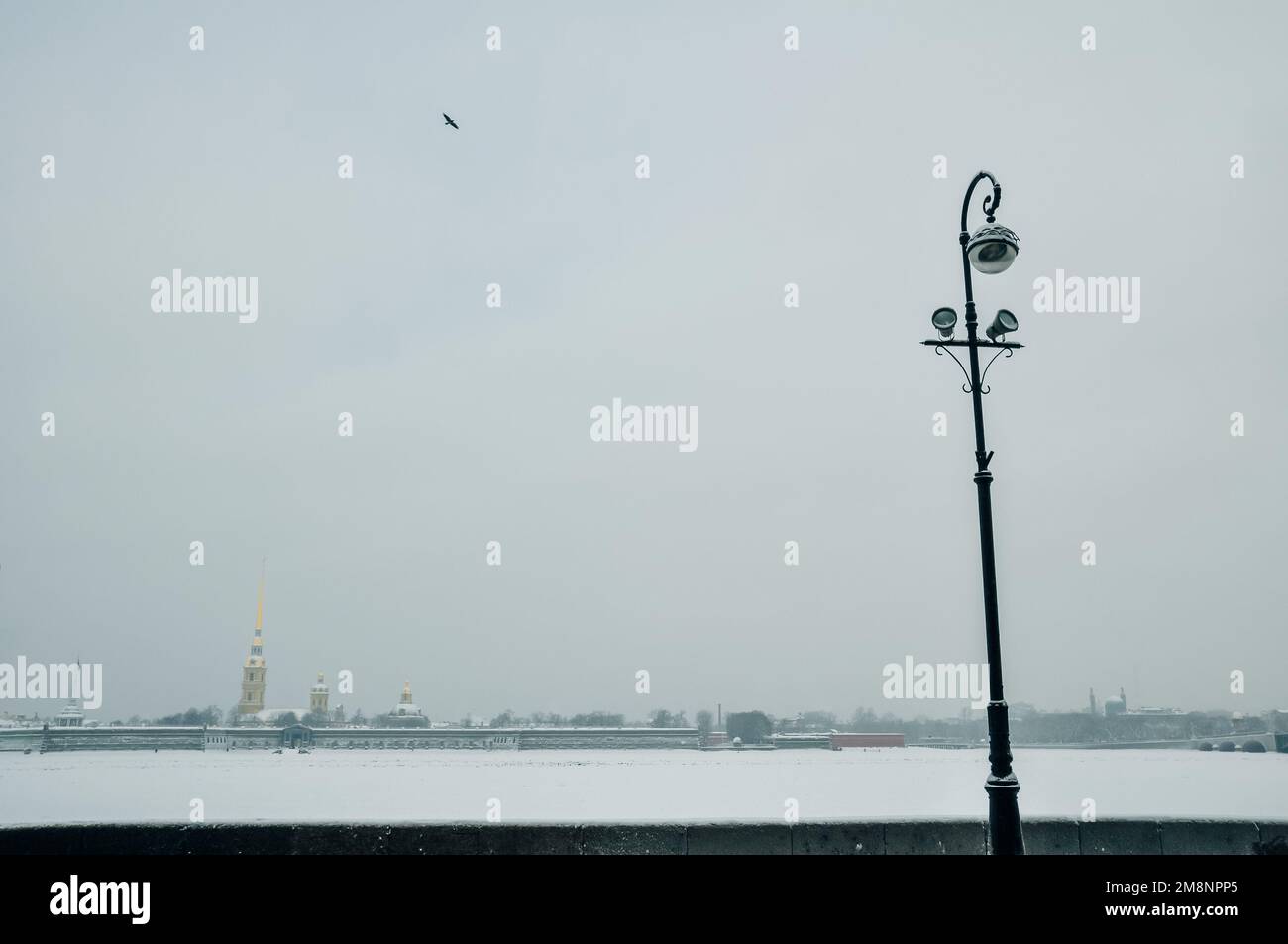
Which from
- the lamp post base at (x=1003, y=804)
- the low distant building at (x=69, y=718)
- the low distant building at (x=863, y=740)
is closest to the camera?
the lamp post base at (x=1003, y=804)

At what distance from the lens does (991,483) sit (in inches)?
397

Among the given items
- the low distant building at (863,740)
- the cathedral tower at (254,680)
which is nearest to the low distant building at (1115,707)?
the low distant building at (863,740)

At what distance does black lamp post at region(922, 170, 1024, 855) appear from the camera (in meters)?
9.03

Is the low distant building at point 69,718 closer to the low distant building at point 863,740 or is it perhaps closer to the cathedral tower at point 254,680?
the cathedral tower at point 254,680

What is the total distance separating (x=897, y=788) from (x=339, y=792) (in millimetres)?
26257

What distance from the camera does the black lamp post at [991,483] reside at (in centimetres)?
903
